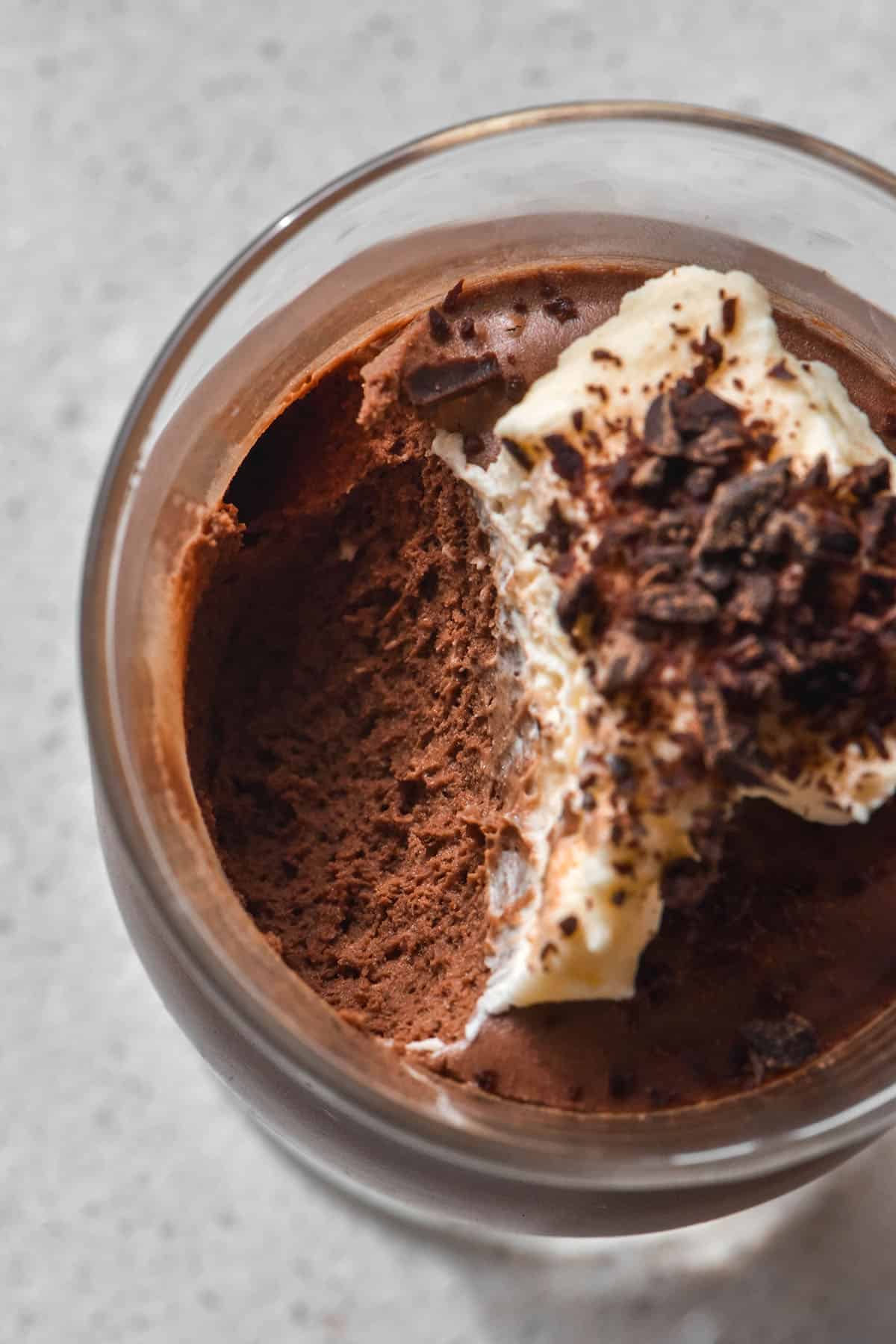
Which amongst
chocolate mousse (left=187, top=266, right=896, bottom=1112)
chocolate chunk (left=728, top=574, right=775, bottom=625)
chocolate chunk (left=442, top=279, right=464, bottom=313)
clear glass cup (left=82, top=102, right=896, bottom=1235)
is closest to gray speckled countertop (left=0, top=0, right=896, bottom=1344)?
clear glass cup (left=82, top=102, right=896, bottom=1235)

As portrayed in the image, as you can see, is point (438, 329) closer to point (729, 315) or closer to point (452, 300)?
point (452, 300)

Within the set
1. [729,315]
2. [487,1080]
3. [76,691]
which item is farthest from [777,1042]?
[76,691]

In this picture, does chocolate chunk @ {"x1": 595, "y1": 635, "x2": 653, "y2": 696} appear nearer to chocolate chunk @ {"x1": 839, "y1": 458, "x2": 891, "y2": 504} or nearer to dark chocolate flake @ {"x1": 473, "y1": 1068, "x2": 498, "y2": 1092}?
chocolate chunk @ {"x1": 839, "y1": 458, "x2": 891, "y2": 504}

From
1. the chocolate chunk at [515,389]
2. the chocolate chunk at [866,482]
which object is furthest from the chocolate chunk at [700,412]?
the chocolate chunk at [515,389]

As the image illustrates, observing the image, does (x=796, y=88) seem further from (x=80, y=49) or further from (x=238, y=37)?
(x=80, y=49)

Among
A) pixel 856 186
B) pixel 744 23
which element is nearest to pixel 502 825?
pixel 856 186
